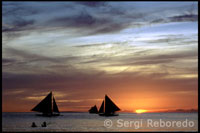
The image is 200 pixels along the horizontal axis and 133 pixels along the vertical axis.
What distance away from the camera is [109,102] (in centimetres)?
9844

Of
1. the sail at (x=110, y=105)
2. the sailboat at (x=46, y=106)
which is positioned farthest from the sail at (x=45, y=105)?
the sail at (x=110, y=105)

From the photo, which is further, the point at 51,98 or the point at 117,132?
the point at 51,98

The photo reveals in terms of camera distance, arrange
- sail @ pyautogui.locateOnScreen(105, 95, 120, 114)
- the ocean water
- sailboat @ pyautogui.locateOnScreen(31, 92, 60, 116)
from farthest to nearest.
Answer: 1. sail @ pyautogui.locateOnScreen(105, 95, 120, 114)
2. sailboat @ pyautogui.locateOnScreen(31, 92, 60, 116)
3. the ocean water

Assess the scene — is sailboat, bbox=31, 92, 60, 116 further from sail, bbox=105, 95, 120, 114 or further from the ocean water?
sail, bbox=105, 95, 120, 114

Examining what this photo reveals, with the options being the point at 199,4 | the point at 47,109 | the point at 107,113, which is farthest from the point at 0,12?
the point at 107,113

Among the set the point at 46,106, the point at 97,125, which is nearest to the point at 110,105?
the point at 46,106

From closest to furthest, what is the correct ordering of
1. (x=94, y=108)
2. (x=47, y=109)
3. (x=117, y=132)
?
(x=117, y=132), (x=47, y=109), (x=94, y=108)

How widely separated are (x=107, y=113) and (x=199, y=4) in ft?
280

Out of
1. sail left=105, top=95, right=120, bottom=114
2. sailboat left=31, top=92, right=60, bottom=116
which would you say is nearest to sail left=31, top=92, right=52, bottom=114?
sailboat left=31, top=92, right=60, bottom=116

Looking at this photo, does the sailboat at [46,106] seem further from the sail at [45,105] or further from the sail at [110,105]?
the sail at [110,105]

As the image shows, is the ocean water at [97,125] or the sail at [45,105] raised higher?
the sail at [45,105]

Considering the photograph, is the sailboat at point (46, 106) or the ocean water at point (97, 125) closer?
the ocean water at point (97, 125)

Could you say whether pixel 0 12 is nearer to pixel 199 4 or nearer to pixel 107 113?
pixel 199 4

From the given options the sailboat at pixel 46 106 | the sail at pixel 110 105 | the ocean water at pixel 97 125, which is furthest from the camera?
the sail at pixel 110 105
